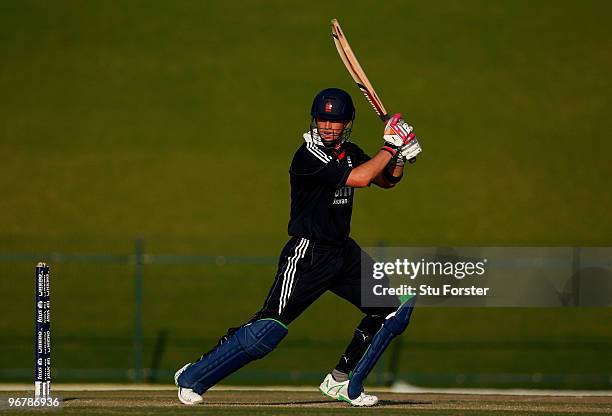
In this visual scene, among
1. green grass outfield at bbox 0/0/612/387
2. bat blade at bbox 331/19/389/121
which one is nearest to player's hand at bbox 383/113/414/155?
bat blade at bbox 331/19/389/121

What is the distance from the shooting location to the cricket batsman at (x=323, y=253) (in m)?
9.29

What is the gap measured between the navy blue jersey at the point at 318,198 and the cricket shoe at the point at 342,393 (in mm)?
1198

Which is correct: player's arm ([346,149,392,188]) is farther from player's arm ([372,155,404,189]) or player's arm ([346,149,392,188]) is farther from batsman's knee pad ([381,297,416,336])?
batsman's knee pad ([381,297,416,336])

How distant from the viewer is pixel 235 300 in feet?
58.0

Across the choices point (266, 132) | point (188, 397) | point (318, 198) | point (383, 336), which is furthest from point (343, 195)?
point (266, 132)

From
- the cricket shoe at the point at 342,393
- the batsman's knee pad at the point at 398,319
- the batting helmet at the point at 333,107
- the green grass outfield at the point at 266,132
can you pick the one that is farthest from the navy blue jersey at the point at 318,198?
the green grass outfield at the point at 266,132

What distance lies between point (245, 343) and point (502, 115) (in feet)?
45.7

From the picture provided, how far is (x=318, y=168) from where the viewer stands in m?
9.28

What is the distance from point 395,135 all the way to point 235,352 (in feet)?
6.57

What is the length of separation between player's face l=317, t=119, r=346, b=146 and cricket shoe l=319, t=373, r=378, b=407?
6.35 ft

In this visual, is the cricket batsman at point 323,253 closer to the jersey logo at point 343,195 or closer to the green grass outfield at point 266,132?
the jersey logo at point 343,195

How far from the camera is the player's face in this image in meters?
9.59

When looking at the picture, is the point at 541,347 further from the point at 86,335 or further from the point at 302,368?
the point at 86,335

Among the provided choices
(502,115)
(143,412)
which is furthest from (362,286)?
(502,115)
